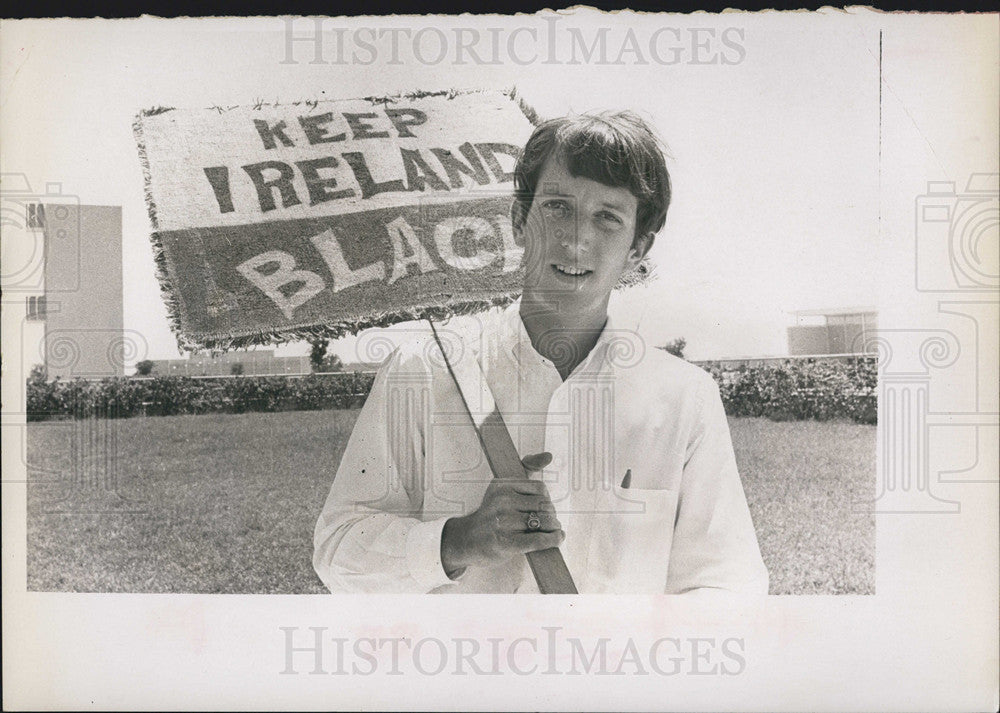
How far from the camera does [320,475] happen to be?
3586mm

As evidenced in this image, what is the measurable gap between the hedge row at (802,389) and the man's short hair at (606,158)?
2.16 feet

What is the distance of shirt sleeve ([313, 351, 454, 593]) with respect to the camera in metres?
3.57

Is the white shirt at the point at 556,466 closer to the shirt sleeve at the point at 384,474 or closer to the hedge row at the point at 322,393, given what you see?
the shirt sleeve at the point at 384,474

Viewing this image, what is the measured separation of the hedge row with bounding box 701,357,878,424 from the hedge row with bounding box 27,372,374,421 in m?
1.38

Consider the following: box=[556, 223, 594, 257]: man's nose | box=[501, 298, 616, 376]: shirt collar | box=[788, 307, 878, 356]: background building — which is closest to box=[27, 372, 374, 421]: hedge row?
box=[501, 298, 616, 376]: shirt collar

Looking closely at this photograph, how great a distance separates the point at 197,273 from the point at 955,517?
305 cm

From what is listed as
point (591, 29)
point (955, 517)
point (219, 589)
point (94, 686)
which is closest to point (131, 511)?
point (219, 589)

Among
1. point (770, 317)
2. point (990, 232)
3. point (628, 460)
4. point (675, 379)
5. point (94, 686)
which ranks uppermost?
point (990, 232)

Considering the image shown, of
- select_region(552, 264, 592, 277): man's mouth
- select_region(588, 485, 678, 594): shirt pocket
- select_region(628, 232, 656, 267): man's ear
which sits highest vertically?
select_region(628, 232, 656, 267): man's ear

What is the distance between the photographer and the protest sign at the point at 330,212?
3572 mm

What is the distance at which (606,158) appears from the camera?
3545mm

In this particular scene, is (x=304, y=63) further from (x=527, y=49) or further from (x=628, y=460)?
(x=628, y=460)

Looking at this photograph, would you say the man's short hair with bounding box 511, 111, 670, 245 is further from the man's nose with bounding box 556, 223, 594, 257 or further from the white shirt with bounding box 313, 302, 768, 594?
the white shirt with bounding box 313, 302, 768, 594

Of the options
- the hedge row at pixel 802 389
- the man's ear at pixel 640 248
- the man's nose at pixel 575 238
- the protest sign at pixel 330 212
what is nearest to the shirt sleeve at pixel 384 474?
the protest sign at pixel 330 212
